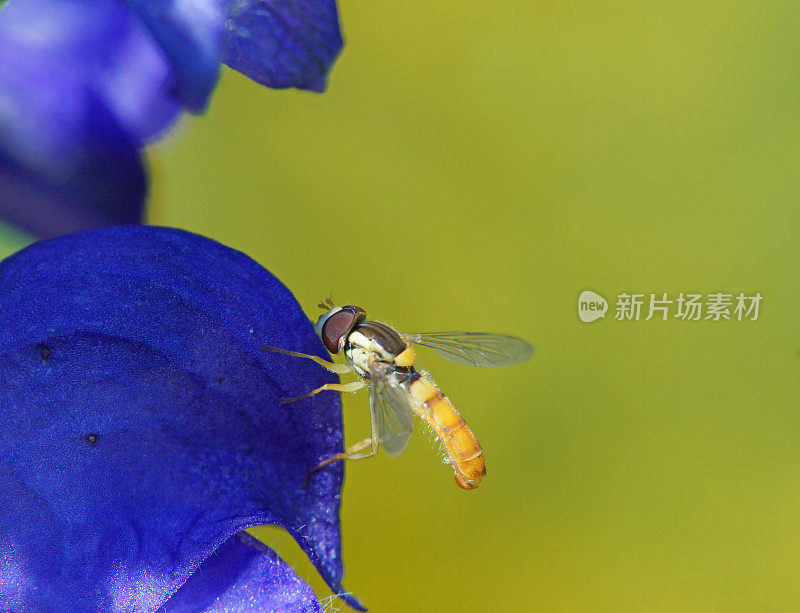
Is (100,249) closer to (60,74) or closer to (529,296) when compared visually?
(60,74)

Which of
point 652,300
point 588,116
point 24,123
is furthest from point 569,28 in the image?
point 24,123

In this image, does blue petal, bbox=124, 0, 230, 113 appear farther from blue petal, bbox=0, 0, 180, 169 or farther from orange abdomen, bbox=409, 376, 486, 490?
orange abdomen, bbox=409, 376, 486, 490

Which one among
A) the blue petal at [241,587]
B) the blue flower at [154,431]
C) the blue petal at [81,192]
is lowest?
the blue petal at [241,587]

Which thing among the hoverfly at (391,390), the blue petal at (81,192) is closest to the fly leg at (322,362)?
the hoverfly at (391,390)

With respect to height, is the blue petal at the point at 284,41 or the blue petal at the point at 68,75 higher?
the blue petal at the point at 284,41

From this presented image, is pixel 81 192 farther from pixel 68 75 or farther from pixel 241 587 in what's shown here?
pixel 241 587

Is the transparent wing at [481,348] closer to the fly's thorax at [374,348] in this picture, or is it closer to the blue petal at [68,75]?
the fly's thorax at [374,348]
